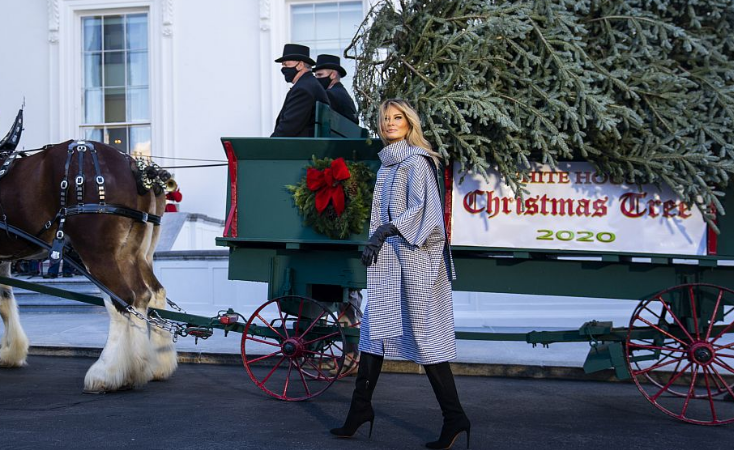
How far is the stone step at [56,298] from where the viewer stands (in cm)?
1184

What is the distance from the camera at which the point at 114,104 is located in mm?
15125

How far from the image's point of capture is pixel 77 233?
6.22m

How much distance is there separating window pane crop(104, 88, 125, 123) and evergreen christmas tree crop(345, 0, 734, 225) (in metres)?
10.9

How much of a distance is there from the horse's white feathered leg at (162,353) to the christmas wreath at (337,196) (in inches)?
74.6

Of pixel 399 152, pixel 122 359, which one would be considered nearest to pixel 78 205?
pixel 122 359

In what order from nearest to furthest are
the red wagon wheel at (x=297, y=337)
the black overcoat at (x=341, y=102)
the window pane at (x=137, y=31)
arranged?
the red wagon wheel at (x=297, y=337)
the black overcoat at (x=341, y=102)
the window pane at (x=137, y=31)

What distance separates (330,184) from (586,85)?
5.80ft

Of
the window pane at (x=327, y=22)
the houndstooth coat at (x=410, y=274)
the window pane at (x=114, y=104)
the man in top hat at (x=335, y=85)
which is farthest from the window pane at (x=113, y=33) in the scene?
the houndstooth coat at (x=410, y=274)

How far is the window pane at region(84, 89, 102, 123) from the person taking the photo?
49.8 feet

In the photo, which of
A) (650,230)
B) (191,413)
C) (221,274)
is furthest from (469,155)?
(221,274)

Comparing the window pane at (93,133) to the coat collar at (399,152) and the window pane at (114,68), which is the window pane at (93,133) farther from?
the coat collar at (399,152)

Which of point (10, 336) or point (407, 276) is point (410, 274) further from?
point (10, 336)

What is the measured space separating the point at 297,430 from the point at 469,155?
202cm

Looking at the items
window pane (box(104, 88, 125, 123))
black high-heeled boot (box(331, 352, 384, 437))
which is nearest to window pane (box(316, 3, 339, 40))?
window pane (box(104, 88, 125, 123))
